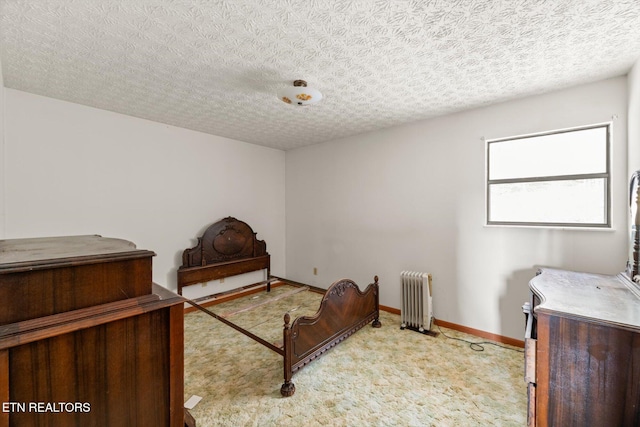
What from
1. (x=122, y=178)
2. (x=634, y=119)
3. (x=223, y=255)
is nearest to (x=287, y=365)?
(x=223, y=255)

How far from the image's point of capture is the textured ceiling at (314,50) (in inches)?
57.0

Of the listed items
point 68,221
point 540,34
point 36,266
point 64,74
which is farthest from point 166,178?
point 540,34

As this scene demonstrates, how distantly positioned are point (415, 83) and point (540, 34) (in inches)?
33.7

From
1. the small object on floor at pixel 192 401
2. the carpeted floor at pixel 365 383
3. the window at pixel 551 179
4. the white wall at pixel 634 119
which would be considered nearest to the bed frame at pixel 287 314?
the carpeted floor at pixel 365 383

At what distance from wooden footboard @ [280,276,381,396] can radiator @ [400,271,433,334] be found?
343 millimetres

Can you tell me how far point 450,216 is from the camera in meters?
3.04

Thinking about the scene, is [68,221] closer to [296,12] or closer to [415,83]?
[296,12]

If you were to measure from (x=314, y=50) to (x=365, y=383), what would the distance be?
103 inches

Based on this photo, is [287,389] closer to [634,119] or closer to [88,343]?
[88,343]

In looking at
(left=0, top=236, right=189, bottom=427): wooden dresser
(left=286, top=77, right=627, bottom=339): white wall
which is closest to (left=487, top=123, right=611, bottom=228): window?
(left=286, top=77, right=627, bottom=339): white wall

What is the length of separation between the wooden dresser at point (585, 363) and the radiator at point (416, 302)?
1.48m

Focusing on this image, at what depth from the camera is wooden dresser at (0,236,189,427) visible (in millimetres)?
687

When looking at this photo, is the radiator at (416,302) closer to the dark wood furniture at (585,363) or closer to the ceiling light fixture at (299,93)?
the dark wood furniture at (585,363)

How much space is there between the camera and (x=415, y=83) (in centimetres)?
229
